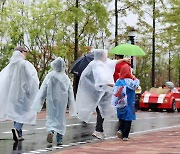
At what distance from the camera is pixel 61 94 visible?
405 inches

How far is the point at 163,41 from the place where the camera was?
32.8m

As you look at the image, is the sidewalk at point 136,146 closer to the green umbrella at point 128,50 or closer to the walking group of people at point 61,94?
the walking group of people at point 61,94

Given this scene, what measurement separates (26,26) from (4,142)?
2075 centimetres

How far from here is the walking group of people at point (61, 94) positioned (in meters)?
10.3

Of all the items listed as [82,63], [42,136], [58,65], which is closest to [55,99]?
[58,65]

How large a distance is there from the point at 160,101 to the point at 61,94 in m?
16.3

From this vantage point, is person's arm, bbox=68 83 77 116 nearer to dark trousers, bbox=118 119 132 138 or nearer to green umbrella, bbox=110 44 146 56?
dark trousers, bbox=118 119 132 138

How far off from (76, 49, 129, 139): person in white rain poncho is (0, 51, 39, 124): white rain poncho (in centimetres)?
104

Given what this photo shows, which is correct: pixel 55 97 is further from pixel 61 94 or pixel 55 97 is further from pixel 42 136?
pixel 42 136

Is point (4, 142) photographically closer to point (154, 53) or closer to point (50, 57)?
point (50, 57)

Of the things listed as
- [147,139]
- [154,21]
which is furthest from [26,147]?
[154,21]

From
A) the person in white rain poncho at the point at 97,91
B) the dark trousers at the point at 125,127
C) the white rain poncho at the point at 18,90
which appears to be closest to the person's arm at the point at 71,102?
the person in white rain poncho at the point at 97,91

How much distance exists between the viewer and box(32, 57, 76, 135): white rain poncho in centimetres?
1019

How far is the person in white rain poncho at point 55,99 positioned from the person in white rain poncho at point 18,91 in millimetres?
464
